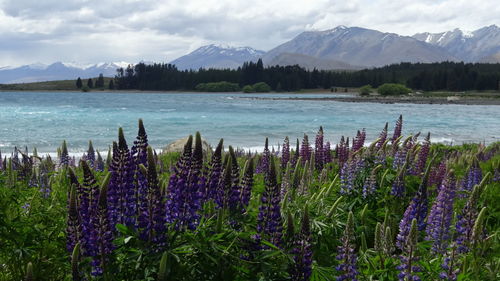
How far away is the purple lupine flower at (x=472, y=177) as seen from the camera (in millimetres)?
7094

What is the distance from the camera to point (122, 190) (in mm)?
3758

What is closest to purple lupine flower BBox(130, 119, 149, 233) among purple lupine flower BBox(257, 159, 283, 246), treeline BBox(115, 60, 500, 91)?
purple lupine flower BBox(257, 159, 283, 246)

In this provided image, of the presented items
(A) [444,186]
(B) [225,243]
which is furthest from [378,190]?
(B) [225,243]

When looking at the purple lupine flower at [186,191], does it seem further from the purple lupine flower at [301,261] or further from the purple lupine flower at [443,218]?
the purple lupine flower at [443,218]

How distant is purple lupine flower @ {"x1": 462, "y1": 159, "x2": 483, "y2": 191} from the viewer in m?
7.09

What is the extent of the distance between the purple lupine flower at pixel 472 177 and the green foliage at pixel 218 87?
6888 inches

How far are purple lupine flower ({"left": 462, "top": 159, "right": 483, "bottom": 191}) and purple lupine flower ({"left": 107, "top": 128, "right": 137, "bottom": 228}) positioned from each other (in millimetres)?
5412

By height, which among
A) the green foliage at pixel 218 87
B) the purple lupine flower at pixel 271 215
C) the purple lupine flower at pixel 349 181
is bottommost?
the purple lupine flower at pixel 349 181

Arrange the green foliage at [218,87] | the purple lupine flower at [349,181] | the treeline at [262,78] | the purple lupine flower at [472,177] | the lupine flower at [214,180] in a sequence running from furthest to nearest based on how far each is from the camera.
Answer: the treeline at [262,78]
the green foliage at [218,87]
the purple lupine flower at [472,177]
the purple lupine flower at [349,181]
the lupine flower at [214,180]

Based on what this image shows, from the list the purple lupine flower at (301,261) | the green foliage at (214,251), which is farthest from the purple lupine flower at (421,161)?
the purple lupine flower at (301,261)

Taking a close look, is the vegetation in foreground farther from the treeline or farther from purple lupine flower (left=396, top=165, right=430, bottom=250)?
the treeline

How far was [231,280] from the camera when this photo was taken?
347 centimetres

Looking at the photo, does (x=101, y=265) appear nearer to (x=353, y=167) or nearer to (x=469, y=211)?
(x=469, y=211)

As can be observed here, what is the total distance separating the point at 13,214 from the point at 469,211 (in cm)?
418
